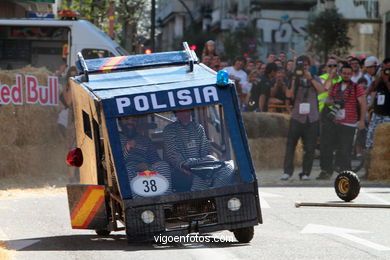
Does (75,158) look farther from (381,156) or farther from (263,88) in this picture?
(263,88)

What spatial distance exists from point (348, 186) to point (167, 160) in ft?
15.9

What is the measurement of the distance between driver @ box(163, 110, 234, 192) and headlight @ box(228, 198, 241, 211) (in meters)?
0.23

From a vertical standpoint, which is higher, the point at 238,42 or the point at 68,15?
the point at 68,15

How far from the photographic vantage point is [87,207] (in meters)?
11.0

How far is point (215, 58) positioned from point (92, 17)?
77.6 ft

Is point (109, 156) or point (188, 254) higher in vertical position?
point (109, 156)

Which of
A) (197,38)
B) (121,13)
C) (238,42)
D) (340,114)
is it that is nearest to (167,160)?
(340,114)

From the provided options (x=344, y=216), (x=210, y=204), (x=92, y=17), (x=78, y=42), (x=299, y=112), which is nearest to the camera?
(x=210, y=204)

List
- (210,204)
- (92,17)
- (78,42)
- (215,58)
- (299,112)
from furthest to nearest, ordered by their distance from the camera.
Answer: (92,17) < (78,42) < (215,58) < (299,112) < (210,204)

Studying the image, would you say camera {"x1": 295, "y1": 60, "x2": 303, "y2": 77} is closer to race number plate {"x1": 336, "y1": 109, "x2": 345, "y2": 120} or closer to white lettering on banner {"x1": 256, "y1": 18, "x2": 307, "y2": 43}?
race number plate {"x1": 336, "y1": 109, "x2": 345, "y2": 120}

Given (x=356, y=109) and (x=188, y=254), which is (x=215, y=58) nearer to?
(x=356, y=109)

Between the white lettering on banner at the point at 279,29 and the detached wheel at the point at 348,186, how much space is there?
54743 millimetres

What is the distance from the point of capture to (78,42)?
25891 mm

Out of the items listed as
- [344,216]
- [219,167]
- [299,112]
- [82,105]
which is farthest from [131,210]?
[299,112]
